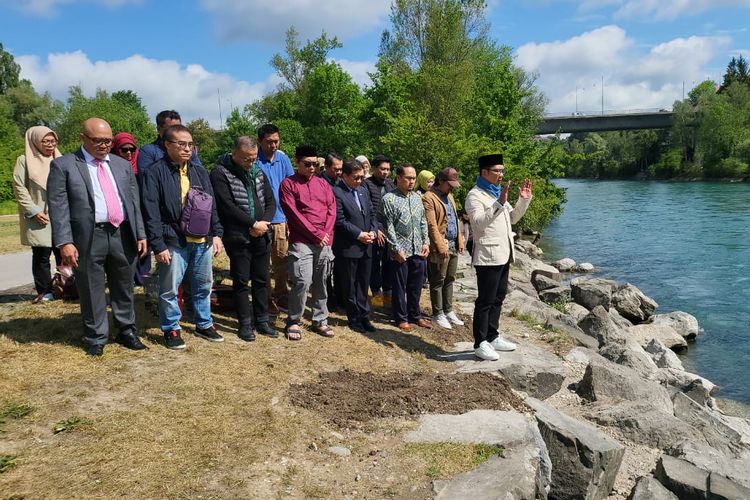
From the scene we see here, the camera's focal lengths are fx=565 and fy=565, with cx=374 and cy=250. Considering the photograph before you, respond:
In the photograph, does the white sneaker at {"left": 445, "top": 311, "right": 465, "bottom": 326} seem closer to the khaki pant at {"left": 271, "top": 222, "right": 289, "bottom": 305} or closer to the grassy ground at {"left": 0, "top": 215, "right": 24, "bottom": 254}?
the khaki pant at {"left": 271, "top": 222, "right": 289, "bottom": 305}

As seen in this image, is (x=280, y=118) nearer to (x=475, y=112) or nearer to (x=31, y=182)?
(x=475, y=112)

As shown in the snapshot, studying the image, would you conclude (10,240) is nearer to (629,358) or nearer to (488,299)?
(488,299)

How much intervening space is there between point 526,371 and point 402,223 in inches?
86.1

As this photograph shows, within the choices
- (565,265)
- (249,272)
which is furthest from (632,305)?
(249,272)

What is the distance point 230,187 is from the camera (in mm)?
5680

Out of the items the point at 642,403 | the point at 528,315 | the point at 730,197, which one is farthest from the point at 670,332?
the point at 730,197

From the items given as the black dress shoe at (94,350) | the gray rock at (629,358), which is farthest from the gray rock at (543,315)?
the black dress shoe at (94,350)

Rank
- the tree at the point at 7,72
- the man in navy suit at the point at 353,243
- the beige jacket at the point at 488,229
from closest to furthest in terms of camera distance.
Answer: the beige jacket at the point at 488,229, the man in navy suit at the point at 353,243, the tree at the point at 7,72

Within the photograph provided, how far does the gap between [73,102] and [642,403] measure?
2314 inches

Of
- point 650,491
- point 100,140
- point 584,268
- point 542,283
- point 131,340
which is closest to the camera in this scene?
point 650,491

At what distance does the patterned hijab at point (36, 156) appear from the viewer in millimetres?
6121

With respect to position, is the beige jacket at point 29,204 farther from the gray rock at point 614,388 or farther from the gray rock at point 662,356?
the gray rock at point 662,356

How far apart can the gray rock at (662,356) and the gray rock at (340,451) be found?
24.0 feet

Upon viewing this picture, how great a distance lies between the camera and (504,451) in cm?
408
